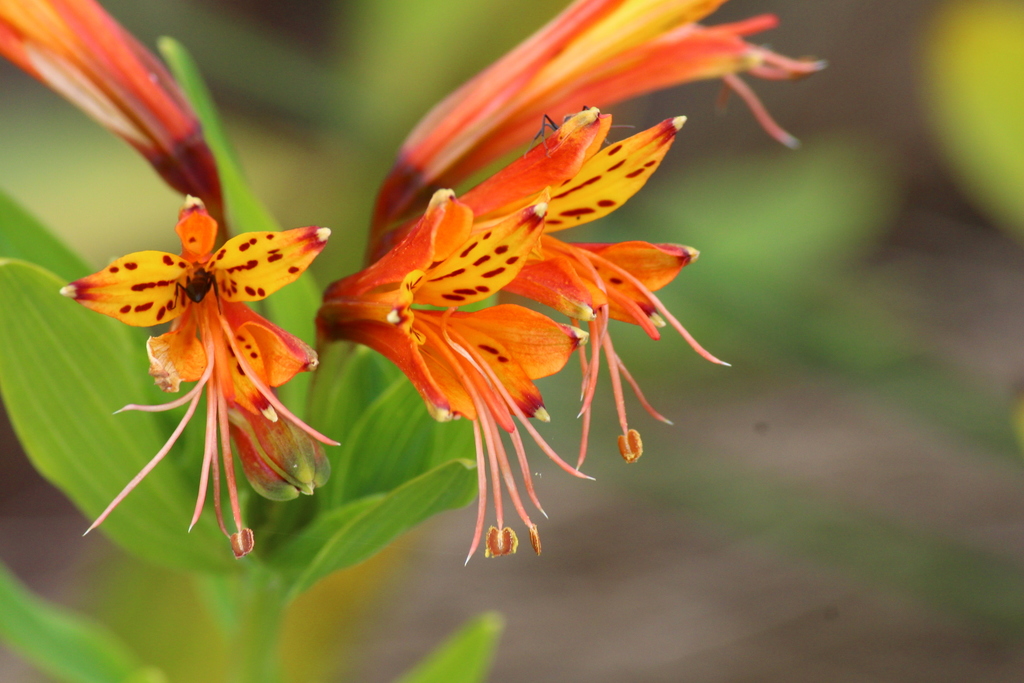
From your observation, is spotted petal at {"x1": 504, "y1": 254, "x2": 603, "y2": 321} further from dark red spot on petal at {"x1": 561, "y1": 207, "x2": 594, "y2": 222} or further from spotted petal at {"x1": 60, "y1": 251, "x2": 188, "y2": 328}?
spotted petal at {"x1": 60, "y1": 251, "x2": 188, "y2": 328}

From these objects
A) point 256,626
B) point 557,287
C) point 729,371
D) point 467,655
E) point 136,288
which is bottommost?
point 729,371

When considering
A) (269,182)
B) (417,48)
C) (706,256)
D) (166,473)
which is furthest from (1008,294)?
(166,473)

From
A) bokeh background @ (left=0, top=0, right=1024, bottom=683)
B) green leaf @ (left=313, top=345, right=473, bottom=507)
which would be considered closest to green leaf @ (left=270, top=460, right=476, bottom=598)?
green leaf @ (left=313, top=345, right=473, bottom=507)

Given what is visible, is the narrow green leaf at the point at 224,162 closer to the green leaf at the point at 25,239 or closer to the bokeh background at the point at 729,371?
the green leaf at the point at 25,239

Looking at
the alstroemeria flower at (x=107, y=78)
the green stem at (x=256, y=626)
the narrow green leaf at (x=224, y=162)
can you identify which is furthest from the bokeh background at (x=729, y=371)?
the alstroemeria flower at (x=107, y=78)

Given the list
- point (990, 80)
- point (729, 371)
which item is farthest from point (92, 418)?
point (729, 371)

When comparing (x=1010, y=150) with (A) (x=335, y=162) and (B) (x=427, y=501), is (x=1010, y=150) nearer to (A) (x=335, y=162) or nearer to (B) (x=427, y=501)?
(B) (x=427, y=501)

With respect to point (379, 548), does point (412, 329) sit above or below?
above

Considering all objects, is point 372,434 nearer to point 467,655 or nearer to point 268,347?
point 268,347
